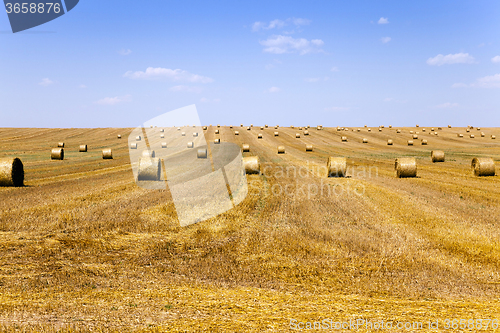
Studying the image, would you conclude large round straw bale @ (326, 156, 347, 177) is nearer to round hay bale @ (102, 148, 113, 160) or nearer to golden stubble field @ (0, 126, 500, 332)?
golden stubble field @ (0, 126, 500, 332)

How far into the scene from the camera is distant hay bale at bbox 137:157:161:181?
2031 centimetres

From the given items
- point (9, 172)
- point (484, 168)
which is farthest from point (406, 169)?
point (9, 172)

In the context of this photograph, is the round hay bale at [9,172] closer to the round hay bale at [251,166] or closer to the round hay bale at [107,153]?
the round hay bale at [251,166]

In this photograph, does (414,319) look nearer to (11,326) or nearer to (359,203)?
(11,326)

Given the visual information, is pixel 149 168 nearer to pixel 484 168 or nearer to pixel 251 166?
pixel 251 166

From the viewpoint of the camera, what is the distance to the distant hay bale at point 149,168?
2031cm

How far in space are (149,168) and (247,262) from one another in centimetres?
1377

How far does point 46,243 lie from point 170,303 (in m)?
5.28

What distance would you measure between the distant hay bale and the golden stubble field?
179 inches

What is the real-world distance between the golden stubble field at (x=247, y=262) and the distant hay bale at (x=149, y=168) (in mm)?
4557

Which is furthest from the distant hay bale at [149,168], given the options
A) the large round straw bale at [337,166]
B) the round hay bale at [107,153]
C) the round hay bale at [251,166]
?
the round hay bale at [107,153]

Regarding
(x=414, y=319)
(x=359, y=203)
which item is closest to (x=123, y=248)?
(x=414, y=319)

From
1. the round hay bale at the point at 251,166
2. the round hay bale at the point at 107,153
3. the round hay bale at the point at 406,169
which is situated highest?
the round hay bale at the point at 107,153

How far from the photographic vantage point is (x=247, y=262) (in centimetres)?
824
